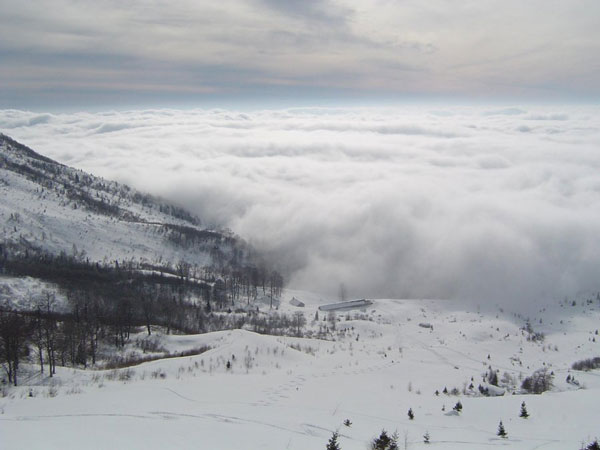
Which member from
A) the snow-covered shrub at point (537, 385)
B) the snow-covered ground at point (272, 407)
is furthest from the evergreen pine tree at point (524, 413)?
the snow-covered shrub at point (537, 385)

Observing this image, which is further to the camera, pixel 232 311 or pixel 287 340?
pixel 232 311

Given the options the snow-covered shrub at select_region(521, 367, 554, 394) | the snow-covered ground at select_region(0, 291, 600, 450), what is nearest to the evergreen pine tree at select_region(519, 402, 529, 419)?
the snow-covered ground at select_region(0, 291, 600, 450)

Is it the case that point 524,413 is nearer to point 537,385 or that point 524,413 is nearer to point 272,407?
point 272,407

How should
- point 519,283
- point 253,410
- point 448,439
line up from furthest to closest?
point 519,283 → point 253,410 → point 448,439

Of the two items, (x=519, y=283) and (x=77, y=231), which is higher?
(x=77, y=231)

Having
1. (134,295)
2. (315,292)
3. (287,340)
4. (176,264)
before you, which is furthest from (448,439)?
(176,264)

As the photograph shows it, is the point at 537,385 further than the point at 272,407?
Yes

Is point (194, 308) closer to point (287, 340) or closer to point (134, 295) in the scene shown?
point (134, 295)

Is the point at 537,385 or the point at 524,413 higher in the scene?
the point at 524,413

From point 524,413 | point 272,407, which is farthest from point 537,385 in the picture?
point 272,407

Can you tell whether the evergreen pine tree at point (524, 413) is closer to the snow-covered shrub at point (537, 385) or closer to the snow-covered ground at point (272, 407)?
the snow-covered ground at point (272, 407)

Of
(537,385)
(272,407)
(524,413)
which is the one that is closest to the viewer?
(272,407)
